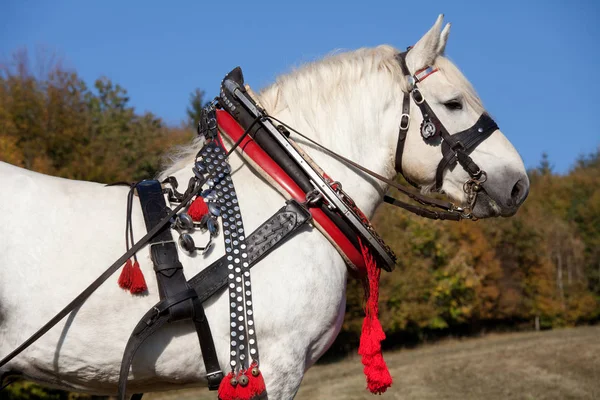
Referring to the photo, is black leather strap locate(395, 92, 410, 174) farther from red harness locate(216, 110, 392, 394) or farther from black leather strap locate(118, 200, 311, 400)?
black leather strap locate(118, 200, 311, 400)

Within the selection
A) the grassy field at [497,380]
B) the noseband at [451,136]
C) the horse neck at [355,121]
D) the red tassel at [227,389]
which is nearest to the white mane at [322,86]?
the horse neck at [355,121]

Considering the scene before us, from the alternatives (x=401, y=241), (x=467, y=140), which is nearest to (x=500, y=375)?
(x=467, y=140)

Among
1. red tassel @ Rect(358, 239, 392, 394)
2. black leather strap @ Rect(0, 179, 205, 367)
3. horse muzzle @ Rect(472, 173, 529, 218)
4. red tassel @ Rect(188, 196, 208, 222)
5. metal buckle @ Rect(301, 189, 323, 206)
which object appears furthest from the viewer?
horse muzzle @ Rect(472, 173, 529, 218)

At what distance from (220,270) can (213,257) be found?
96 mm

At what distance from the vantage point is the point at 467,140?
3.92 meters

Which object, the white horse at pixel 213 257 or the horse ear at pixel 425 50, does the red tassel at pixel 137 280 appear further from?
the horse ear at pixel 425 50

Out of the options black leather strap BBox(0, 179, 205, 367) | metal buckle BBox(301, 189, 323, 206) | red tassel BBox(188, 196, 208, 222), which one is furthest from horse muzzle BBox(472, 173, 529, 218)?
black leather strap BBox(0, 179, 205, 367)

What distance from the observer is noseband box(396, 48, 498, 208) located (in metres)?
3.91

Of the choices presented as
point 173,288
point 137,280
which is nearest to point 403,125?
point 173,288

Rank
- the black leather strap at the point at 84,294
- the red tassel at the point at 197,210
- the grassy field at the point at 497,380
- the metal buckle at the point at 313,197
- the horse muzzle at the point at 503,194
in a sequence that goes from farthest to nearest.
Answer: the grassy field at the point at 497,380, the horse muzzle at the point at 503,194, the metal buckle at the point at 313,197, the red tassel at the point at 197,210, the black leather strap at the point at 84,294

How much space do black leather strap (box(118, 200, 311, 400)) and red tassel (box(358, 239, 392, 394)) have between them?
523 millimetres

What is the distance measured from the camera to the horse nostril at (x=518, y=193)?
12.9ft

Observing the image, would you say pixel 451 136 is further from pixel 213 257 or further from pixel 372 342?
pixel 213 257

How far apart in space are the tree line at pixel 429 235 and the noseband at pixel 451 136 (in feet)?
7.46
